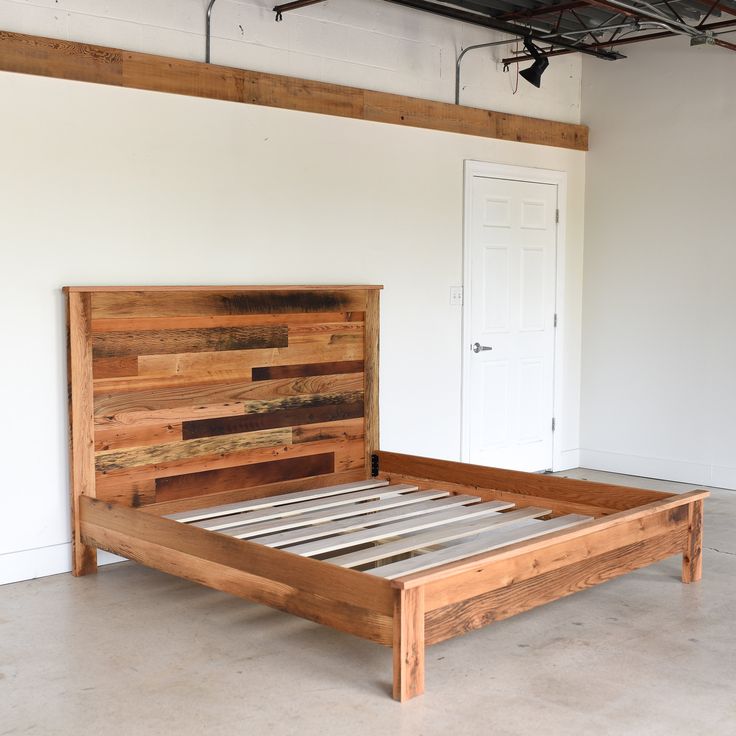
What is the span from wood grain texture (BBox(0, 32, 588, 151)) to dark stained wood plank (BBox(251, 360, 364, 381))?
1.35 m

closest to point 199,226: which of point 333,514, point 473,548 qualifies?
point 333,514

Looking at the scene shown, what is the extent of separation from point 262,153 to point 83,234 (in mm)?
1095

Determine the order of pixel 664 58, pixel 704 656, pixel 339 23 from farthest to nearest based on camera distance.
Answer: pixel 664 58, pixel 339 23, pixel 704 656

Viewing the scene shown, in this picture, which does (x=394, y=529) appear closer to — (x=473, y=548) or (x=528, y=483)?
(x=473, y=548)

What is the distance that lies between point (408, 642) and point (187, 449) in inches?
77.7

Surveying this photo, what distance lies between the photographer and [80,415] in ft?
14.0

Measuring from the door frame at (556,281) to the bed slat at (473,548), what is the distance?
176 centimetres

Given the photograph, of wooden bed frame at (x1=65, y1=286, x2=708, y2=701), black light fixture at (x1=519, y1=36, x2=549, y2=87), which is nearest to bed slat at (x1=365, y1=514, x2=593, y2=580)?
wooden bed frame at (x1=65, y1=286, x2=708, y2=701)

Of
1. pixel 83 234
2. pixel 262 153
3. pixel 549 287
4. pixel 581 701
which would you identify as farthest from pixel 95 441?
pixel 549 287

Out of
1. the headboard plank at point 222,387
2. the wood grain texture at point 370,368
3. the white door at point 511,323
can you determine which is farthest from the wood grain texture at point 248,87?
the wood grain texture at point 370,368

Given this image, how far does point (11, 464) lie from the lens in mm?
4211

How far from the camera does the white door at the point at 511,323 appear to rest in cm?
620

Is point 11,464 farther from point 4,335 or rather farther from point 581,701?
point 581,701

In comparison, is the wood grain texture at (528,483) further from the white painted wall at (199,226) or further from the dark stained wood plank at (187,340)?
the dark stained wood plank at (187,340)
